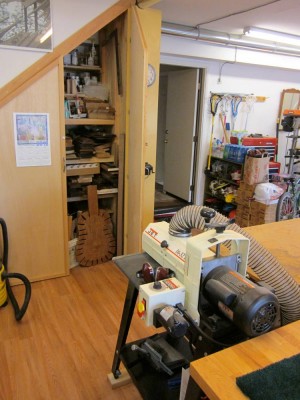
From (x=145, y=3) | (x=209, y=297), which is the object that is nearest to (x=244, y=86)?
(x=145, y=3)

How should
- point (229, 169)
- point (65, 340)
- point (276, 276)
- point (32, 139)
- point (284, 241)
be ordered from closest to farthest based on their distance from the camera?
point (276, 276), point (284, 241), point (65, 340), point (32, 139), point (229, 169)

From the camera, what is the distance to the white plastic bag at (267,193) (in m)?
4.14

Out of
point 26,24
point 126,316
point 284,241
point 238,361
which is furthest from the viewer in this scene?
point 26,24

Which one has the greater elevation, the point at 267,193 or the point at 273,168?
the point at 273,168

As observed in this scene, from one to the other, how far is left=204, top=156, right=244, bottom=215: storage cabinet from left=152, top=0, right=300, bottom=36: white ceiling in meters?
1.68

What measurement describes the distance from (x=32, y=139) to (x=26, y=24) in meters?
0.87

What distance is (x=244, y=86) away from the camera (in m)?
5.08

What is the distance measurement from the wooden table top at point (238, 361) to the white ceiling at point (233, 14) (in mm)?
2923

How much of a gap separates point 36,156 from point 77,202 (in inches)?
37.6

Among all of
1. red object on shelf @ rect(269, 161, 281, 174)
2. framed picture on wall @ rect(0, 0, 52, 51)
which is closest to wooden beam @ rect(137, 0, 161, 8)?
framed picture on wall @ rect(0, 0, 52, 51)

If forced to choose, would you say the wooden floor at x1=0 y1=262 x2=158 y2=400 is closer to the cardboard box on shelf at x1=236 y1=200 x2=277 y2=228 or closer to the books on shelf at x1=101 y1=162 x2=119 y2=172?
the books on shelf at x1=101 y1=162 x2=119 y2=172

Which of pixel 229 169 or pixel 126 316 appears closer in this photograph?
pixel 126 316

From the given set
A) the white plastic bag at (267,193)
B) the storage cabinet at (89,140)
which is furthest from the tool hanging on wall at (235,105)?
the storage cabinet at (89,140)

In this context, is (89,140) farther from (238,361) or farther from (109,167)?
(238,361)
